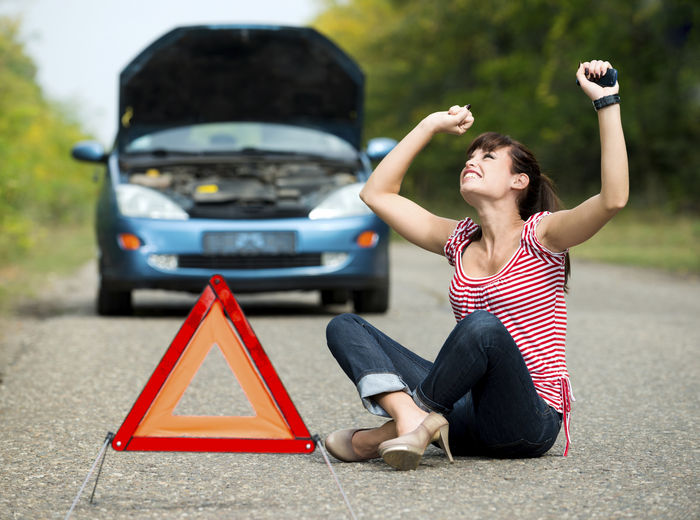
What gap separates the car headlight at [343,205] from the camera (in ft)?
29.4

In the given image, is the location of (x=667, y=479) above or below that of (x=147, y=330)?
above

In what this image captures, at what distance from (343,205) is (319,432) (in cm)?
433

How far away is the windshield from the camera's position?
9430 millimetres

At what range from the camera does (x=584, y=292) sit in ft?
41.2

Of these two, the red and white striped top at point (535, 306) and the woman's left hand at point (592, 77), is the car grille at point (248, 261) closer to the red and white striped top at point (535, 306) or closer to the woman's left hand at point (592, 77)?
the red and white striped top at point (535, 306)

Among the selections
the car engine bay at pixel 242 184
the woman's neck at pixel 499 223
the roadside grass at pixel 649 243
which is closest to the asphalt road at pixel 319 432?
the woman's neck at pixel 499 223

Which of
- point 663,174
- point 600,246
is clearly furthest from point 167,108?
point 663,174

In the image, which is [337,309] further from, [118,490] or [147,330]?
[118,490]

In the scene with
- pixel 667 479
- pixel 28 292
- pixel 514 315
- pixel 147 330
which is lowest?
pixel 28 292

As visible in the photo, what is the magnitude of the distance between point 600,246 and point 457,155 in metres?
21.6

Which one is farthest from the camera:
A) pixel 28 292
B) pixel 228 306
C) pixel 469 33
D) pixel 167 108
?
pixel 469 33

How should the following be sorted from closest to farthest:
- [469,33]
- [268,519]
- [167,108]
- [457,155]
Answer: [268,519], [167,108], [469,33], [457,155]

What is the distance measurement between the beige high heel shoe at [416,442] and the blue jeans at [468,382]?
0.24 feet

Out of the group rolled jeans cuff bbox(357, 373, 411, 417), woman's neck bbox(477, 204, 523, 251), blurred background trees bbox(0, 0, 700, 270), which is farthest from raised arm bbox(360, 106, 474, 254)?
blurred background trees bbox(0, 0, 700, 270)
